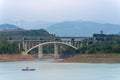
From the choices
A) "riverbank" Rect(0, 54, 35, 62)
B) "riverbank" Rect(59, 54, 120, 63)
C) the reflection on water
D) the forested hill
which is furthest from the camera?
the forested hill

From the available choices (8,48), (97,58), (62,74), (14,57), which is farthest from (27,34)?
(62,74)

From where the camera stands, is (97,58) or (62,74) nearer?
(62,74)

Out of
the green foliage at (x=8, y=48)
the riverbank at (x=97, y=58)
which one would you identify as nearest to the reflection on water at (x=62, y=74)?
the riverbank at (x=97, y=58)

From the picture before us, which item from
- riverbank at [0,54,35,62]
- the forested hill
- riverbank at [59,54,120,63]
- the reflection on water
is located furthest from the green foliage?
the reflection on water

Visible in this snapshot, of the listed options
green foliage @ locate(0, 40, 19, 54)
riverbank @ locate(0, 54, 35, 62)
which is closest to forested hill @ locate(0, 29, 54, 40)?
green foliage @ locate(0, 40, 19, 54)

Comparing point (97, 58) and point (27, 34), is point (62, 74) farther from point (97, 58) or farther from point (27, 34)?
point (27, 34)

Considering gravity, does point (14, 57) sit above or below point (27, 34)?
below

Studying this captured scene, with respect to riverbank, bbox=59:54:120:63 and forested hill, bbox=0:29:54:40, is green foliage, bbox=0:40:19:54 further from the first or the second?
forested hill, bbox=0:29:54:40

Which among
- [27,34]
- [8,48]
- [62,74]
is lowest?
[62,74]

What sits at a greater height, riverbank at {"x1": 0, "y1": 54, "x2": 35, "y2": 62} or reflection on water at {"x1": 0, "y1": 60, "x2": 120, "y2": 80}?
riverbank at {"x1": 0, "y1": 54, "x2": 35, "y2": 62}

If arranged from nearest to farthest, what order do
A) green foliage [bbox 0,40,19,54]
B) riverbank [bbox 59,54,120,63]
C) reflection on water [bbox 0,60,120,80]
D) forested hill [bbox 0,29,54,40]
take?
reflection on water [bbox 0,60,120,80] → riverbank [bbox 59,54,120,63] → green foliage [bbox 0,40,19,54] → forested hill [bbox 0,29,54,40]

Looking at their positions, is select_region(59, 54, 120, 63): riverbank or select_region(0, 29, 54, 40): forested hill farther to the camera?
select_region(0, 29, 54, 40): forested hill

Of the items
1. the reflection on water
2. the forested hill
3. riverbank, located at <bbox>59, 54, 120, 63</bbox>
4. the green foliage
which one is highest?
the forested hill
